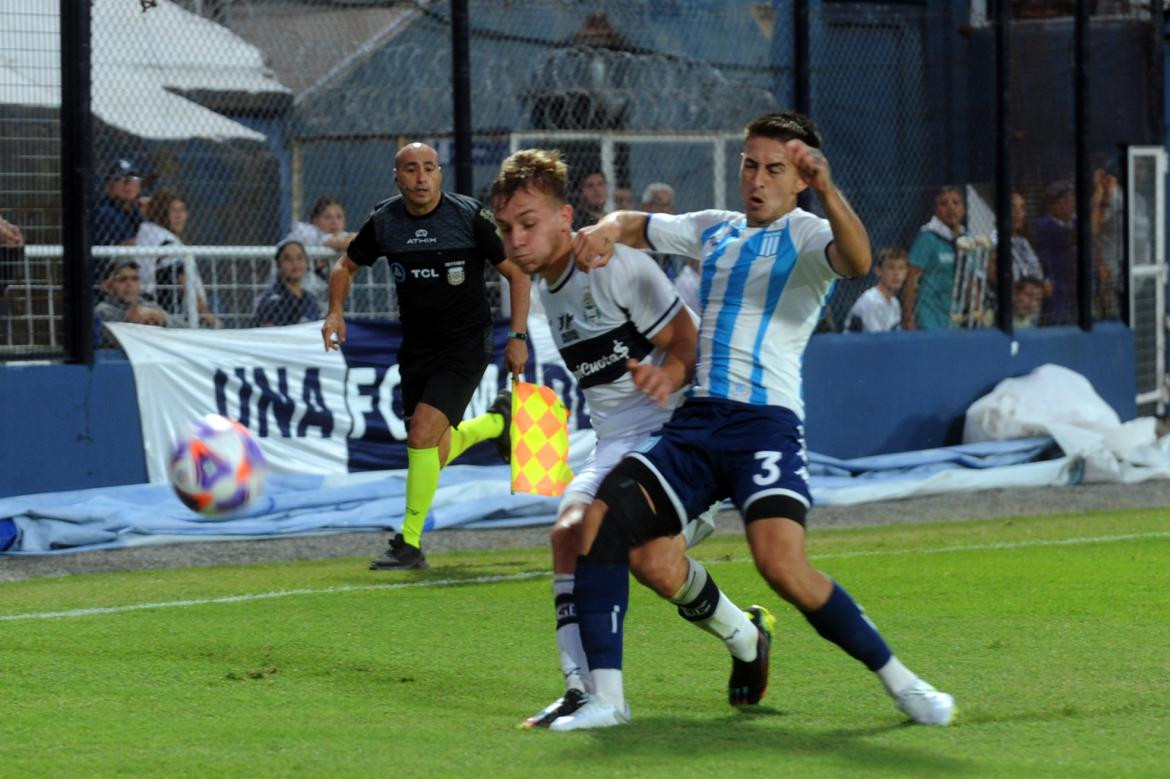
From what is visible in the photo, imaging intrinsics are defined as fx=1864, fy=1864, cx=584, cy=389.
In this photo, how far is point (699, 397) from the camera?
571 cm

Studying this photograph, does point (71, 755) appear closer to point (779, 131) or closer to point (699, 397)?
point (699, 397)

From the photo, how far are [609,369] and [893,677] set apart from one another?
146 cm

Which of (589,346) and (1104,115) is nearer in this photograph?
(589,346)

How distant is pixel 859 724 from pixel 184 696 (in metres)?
2.23

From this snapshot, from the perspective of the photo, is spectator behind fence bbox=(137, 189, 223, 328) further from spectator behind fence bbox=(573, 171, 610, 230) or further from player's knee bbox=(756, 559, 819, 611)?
player's knee bbox=(756, 559, 819, 611)

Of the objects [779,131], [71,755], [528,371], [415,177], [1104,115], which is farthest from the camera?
[1104,115]

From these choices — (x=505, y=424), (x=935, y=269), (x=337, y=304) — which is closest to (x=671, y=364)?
(x=337, y=304)

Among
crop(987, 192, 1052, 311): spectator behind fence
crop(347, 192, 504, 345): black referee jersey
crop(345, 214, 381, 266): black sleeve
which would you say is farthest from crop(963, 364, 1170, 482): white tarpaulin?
crop(345, 214, 381, 266): black sleeve

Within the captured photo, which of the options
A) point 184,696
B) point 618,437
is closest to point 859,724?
point 618,437

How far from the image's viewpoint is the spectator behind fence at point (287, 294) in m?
12.6

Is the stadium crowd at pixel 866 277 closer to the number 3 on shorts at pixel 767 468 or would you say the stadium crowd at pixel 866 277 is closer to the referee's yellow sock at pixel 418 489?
the referee's yellow sock at pixel 418 489

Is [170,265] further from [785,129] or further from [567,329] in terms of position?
[785,129]

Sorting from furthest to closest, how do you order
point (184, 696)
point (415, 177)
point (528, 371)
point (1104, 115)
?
1. point (1104, 115)
2. point (528, 371)
3. point (415, 177)
4. point (184, 696)

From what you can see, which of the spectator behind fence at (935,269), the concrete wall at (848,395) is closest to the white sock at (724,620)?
the concrete wall at (848,395)
